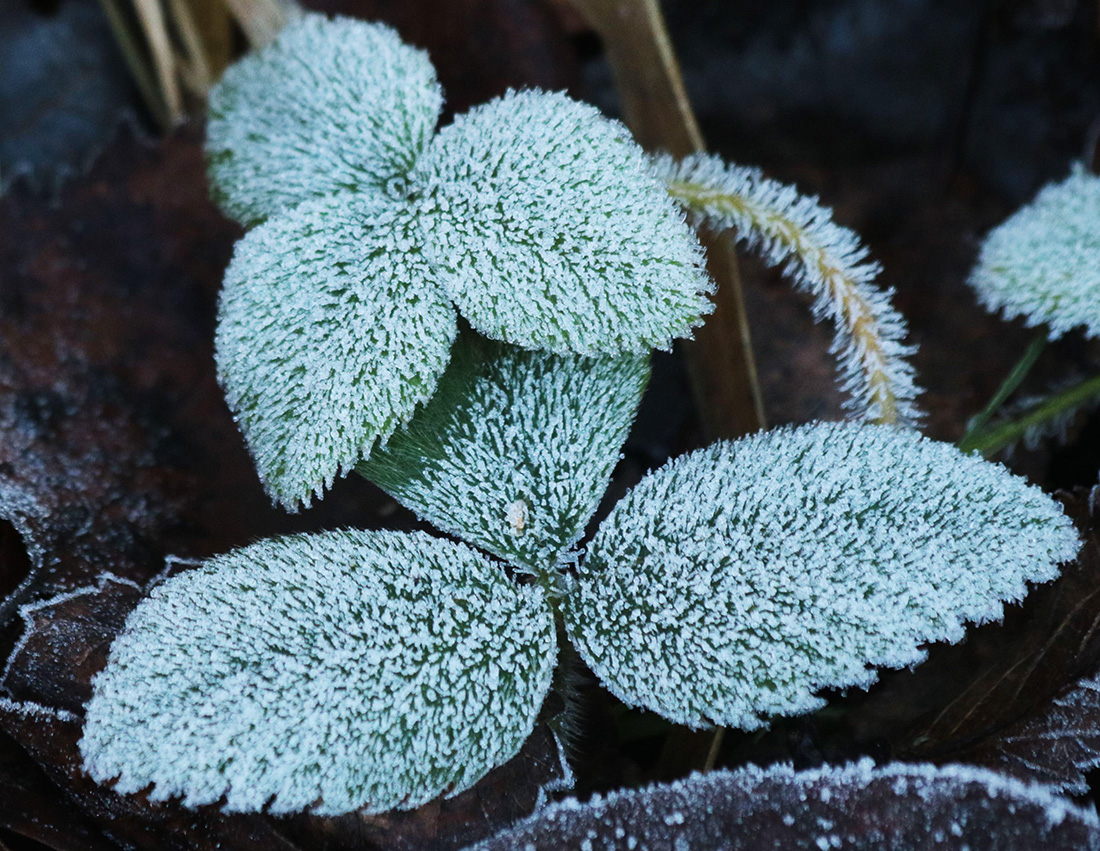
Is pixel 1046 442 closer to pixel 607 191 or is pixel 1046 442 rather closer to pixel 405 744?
pixel 607 191

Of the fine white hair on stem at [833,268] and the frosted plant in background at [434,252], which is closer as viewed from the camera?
the frosted plant in background at [434,252]

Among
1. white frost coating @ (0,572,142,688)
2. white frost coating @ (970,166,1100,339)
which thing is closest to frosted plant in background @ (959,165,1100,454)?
white frost coating @ (970,166,1100,339)

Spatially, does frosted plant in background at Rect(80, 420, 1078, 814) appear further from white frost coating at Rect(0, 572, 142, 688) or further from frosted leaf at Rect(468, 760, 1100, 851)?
white frost coating at Rect(0, 572, 142, 688)

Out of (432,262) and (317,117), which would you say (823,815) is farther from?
(317,117)

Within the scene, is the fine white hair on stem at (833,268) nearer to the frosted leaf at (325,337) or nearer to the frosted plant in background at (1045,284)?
the frosted plant in background at (1045,284)

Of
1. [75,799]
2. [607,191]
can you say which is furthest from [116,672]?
[607,191]

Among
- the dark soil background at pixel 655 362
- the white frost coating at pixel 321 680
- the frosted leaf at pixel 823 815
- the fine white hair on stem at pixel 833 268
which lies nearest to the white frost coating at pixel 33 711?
the dark soil background at pixel 655 362
